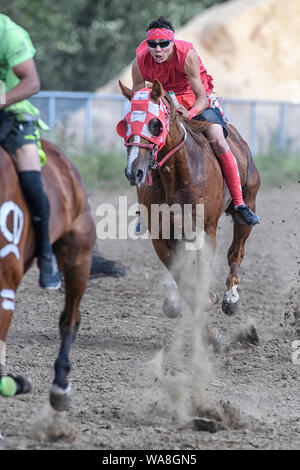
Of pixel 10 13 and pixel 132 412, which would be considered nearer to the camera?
pixel 132 412

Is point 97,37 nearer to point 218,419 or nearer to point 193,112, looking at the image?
point 193,112

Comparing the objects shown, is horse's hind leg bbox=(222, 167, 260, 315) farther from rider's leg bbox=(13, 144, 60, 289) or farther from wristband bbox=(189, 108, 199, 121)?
rider's leg bbox=(13, 144, 60, 289)

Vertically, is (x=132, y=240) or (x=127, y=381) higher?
(x=127, y=381)

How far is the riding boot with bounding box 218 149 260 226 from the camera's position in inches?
271

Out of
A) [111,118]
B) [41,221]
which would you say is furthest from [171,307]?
[111,118]

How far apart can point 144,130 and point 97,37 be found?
2425 cm

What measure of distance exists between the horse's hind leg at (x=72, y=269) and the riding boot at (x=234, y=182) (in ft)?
7.68

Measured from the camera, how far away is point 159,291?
868 centimetres

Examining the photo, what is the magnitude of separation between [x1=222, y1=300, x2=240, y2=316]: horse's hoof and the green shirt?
341 cm

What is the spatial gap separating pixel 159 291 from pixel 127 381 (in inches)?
118

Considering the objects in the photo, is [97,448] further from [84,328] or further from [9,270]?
[84,328]

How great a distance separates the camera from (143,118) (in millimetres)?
5699

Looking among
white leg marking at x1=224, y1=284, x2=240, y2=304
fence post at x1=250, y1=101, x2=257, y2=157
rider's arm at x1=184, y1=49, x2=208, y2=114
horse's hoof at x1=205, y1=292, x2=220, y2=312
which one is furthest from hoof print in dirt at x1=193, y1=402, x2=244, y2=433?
fence post at x1=250, y1=101, x2=257, y2=157
